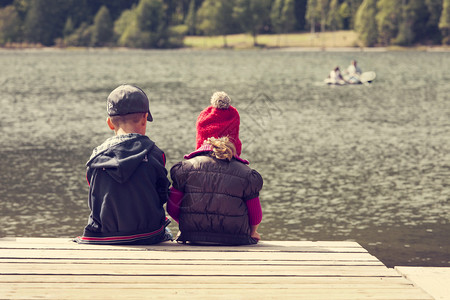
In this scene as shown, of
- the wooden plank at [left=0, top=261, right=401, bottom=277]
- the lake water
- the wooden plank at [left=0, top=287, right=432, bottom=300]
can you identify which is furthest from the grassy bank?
the wooden plank at [left=0, top=287, right=432, bottom=300]

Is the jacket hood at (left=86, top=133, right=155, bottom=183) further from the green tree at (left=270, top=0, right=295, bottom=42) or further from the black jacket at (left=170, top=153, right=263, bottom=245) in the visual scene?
the green tree at (left=270, top=0, right=295, bottom=42)

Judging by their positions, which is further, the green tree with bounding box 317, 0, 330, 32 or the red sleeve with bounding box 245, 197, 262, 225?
the green tree with bounding box 317, 0, 330, 32

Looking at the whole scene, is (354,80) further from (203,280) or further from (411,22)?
(411,22)

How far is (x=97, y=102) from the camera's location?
4900 cm

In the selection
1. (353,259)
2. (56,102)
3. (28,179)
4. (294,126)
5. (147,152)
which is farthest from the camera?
(56,102)

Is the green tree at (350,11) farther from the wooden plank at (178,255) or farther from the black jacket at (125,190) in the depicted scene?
the wooden plank at (178,255)

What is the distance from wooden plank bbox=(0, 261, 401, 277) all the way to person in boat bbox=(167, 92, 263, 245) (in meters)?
1.02

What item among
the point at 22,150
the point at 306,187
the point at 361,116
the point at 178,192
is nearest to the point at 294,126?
the point at 361,116

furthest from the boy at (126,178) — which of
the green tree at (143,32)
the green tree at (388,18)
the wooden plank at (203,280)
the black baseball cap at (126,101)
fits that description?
the green tree at (143,32)

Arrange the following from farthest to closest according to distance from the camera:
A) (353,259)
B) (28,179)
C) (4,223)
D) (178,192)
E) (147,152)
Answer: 1. (28,179)
2. (4,223)
3. (178,192)
4. (147,152)
5. (353,259)

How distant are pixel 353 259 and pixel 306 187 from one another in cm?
1304

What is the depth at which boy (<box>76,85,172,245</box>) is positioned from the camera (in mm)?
5840

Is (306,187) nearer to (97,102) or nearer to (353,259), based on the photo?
(353,259)

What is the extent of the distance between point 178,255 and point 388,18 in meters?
170
